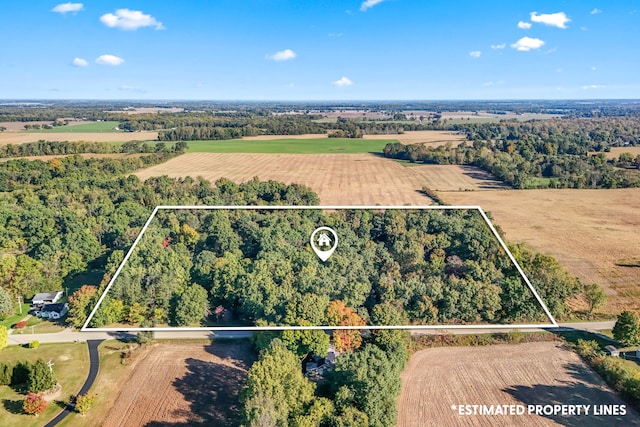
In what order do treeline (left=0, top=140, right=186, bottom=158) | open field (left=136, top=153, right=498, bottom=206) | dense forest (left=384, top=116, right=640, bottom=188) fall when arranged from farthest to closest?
1. treeline (left=0, top=140, right=186, bottom=158)
2. dense forest (left=384, top=116, right=640, bottom=188)
3. open field (left=136, top=153, right=498, bottom=206)

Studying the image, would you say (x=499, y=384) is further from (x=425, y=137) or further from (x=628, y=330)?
(x=425, y=137)

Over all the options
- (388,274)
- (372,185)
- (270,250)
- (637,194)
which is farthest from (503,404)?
(637,194)

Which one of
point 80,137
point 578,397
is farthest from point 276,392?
point 80,137

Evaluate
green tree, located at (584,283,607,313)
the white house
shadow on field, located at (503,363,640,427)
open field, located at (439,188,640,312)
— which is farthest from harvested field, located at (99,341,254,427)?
open field, located at (439,188,640,312)

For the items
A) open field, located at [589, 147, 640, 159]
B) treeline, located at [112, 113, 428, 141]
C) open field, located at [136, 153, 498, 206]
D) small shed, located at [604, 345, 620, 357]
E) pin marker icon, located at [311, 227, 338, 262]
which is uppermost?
treeline, located at [112, 113, 428, 141]

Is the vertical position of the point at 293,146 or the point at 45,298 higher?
the point at 293,146

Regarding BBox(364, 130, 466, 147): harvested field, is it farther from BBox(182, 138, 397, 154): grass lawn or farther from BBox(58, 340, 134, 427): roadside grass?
BBox(58, 340, 134, 427): roadside grass
